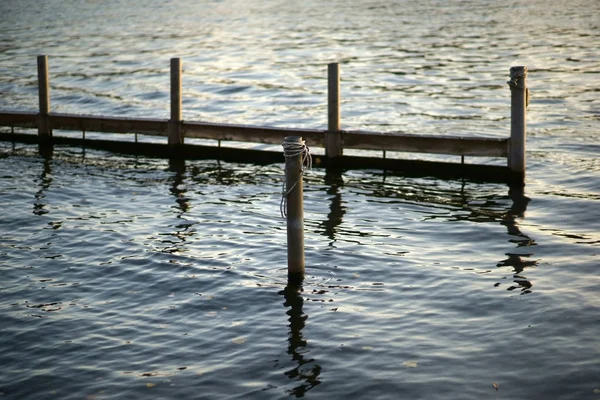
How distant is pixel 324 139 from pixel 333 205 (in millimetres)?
2326

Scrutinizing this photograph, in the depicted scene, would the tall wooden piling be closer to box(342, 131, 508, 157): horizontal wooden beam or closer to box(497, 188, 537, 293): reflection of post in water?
box(497, 188, 537, 293): reflection of post in water

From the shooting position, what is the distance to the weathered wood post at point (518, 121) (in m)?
14.2

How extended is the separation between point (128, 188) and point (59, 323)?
6.60 m

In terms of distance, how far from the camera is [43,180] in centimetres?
1666

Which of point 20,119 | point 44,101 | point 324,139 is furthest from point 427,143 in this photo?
point 20,119

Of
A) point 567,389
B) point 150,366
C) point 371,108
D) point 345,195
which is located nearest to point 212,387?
point 150,366

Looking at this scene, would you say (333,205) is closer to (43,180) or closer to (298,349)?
(43,180)

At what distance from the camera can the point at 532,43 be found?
36.0 metres

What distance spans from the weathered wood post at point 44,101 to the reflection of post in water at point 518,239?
33.9ft

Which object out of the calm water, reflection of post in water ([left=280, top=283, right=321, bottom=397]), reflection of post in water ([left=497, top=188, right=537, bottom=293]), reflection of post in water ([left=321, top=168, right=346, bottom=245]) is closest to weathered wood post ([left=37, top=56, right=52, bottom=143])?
the calm water

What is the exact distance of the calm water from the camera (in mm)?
8289

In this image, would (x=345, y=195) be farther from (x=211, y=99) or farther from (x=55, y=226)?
(x=211, y=99)

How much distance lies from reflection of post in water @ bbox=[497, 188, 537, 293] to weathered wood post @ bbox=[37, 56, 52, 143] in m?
10.3

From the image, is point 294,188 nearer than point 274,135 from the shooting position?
Yes
